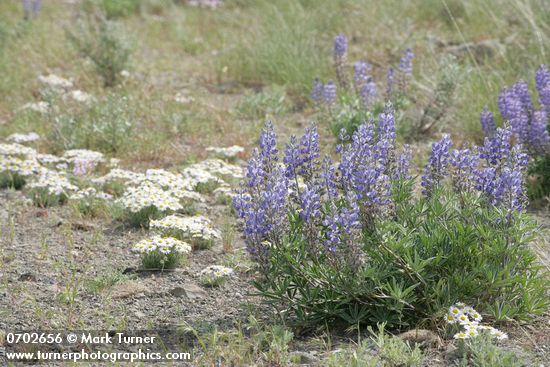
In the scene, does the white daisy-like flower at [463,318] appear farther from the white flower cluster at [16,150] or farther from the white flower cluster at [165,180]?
the white flower cluster at [16,150]

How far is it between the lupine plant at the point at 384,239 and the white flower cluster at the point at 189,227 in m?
1.12

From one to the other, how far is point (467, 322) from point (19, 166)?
12.8 ft

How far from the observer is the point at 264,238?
12.9 feet

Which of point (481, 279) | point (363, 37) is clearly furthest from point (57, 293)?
point (363, 37)

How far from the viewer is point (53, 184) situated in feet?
19.4

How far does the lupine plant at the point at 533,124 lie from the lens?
224 inches

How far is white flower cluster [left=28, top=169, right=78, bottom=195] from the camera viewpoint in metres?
5.86

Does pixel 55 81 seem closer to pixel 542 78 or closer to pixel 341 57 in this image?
pixel 341 57

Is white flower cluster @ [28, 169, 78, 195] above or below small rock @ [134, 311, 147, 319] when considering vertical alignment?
above

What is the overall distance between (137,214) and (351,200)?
7.71ft

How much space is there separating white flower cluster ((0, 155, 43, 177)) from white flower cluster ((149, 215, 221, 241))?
1396 millimetres

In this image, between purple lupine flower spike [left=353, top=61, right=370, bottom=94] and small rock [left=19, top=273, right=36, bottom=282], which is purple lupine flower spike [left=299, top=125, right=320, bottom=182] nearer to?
small rock [left=19, top=273, right=36, bottom=282]

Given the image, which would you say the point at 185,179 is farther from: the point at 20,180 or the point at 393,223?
the point at 393,223

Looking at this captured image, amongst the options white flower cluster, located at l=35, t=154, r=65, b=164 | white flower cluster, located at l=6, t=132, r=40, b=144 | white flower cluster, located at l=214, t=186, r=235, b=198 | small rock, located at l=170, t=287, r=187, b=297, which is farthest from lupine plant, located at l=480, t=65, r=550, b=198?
white flower cluster, located at l=6, t=132, r=40, b=144
